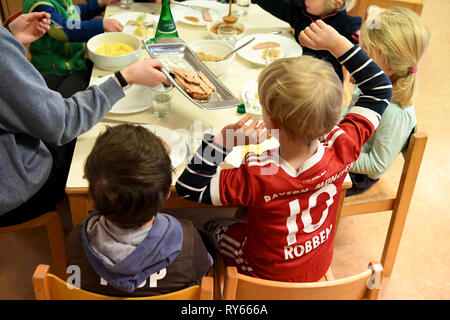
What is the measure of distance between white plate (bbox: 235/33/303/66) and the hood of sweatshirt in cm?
100

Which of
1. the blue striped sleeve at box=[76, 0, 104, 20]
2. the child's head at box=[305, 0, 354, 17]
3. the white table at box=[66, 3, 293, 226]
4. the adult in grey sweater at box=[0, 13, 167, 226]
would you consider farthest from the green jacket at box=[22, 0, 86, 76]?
the child's head at box=[305, 0, 354, 17]

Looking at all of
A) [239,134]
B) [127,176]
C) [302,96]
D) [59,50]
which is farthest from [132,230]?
[59,50]

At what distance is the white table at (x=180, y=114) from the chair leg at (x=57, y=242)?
237 mm

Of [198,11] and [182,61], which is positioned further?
[198,11]

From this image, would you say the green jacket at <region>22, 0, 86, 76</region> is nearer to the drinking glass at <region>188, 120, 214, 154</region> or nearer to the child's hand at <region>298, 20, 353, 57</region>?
the drinking glass at <region>188, 120, 214, 154</region>

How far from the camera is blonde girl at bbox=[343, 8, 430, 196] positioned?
1.53 metres

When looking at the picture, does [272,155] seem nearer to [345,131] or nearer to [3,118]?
[345,131]

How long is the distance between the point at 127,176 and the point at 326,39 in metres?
0.74

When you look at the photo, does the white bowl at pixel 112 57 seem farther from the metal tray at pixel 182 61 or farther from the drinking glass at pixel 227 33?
the drinking glass at pixel 227 33

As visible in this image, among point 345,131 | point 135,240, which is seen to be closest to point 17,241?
point 135,240

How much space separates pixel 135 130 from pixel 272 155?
343 millimetres

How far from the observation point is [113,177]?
0.94 meters

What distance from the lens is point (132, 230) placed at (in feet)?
3.39

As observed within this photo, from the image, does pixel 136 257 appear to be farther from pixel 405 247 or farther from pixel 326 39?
pixel 405 247
